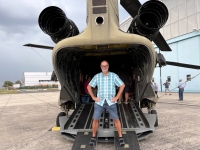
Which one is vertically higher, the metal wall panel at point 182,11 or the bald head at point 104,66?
the metal wall panel at point 182,11

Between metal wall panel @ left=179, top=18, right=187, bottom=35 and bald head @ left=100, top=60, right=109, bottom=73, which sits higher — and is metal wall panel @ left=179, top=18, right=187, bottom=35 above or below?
above

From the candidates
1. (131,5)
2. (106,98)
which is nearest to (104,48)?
(131,5)

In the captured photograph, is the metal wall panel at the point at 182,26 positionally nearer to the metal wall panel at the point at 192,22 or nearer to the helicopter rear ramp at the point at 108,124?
the metal wall panel at the point at 192,22

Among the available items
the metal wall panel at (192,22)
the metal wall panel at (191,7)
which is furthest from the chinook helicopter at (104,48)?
the metal wall panel at (191,7)

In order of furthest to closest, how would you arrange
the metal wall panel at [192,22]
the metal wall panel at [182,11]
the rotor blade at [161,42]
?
1. the metal wall panel at [182,11]
2. the metal wall panel at [192,22]
3. the rotor blade at [161,42]

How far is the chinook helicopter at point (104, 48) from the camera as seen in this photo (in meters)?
4.26

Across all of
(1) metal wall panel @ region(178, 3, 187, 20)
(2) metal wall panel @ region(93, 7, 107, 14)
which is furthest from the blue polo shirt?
(1) metal wall panel @ region(178, 3, 187, 20)

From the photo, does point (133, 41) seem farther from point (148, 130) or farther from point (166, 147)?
point (166, 147)

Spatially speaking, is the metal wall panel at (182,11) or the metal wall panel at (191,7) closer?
the metal wall panel at (191,7)

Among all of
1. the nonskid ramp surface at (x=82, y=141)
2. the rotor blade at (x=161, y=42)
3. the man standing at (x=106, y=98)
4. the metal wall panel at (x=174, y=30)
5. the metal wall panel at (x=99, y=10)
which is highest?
the metal wall panel at (x=174, y=30)

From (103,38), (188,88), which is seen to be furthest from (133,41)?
(188,88)

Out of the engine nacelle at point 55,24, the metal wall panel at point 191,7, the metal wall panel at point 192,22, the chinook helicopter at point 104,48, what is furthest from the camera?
the metal wall panel at point 191,7

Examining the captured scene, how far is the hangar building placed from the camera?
18.4 metres

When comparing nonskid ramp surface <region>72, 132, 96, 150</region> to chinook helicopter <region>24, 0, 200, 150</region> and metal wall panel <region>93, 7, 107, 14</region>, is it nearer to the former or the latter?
chinook helicopter <region>24, 0, 200, 150</region>
